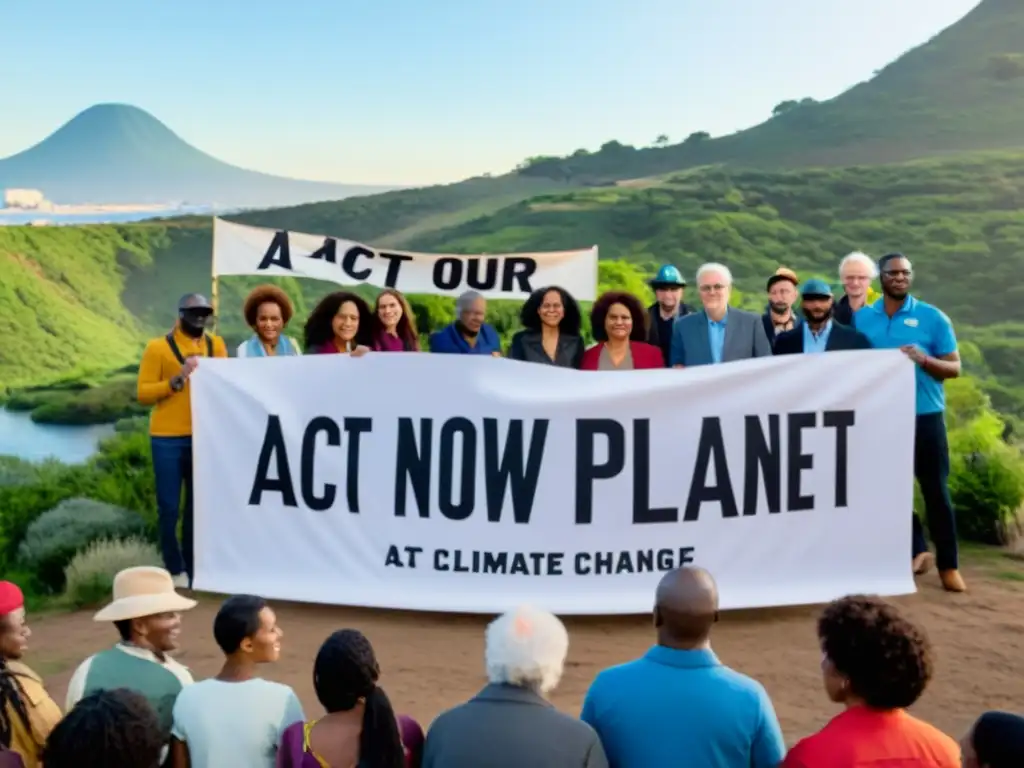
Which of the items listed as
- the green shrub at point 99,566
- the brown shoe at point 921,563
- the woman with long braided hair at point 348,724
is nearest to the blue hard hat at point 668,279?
the brown shoe at point 921,563

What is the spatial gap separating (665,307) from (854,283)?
1.26 meters

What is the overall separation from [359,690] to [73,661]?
148 inches

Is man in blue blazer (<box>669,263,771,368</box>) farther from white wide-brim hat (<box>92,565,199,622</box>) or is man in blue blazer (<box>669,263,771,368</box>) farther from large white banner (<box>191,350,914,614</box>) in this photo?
white wide-brim hat (<box>92,565,199,622</box>)

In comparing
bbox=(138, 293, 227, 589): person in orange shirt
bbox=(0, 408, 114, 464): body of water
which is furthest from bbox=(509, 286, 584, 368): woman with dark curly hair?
bbox=(0, 408, 114, 464): body of water

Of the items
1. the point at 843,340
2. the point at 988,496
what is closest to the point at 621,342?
the point at 843,340

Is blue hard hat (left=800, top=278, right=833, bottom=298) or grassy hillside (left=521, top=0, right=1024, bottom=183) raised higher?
grassy hillside (left=521, top=0, right=1024, bottom=183)

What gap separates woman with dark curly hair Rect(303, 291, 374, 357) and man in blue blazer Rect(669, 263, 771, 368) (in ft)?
6.60

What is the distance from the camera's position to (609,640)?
6094 millimetres

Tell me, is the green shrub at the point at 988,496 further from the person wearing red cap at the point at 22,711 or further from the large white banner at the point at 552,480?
the person wearing red cap at the point at 22,711

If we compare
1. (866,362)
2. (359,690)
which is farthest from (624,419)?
(359,690)

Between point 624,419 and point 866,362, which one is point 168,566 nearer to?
point 624,419

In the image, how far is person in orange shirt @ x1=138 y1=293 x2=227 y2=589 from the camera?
669 centimetres

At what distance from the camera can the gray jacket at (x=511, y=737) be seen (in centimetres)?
255

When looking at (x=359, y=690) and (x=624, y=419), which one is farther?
(x=624, y=419)
